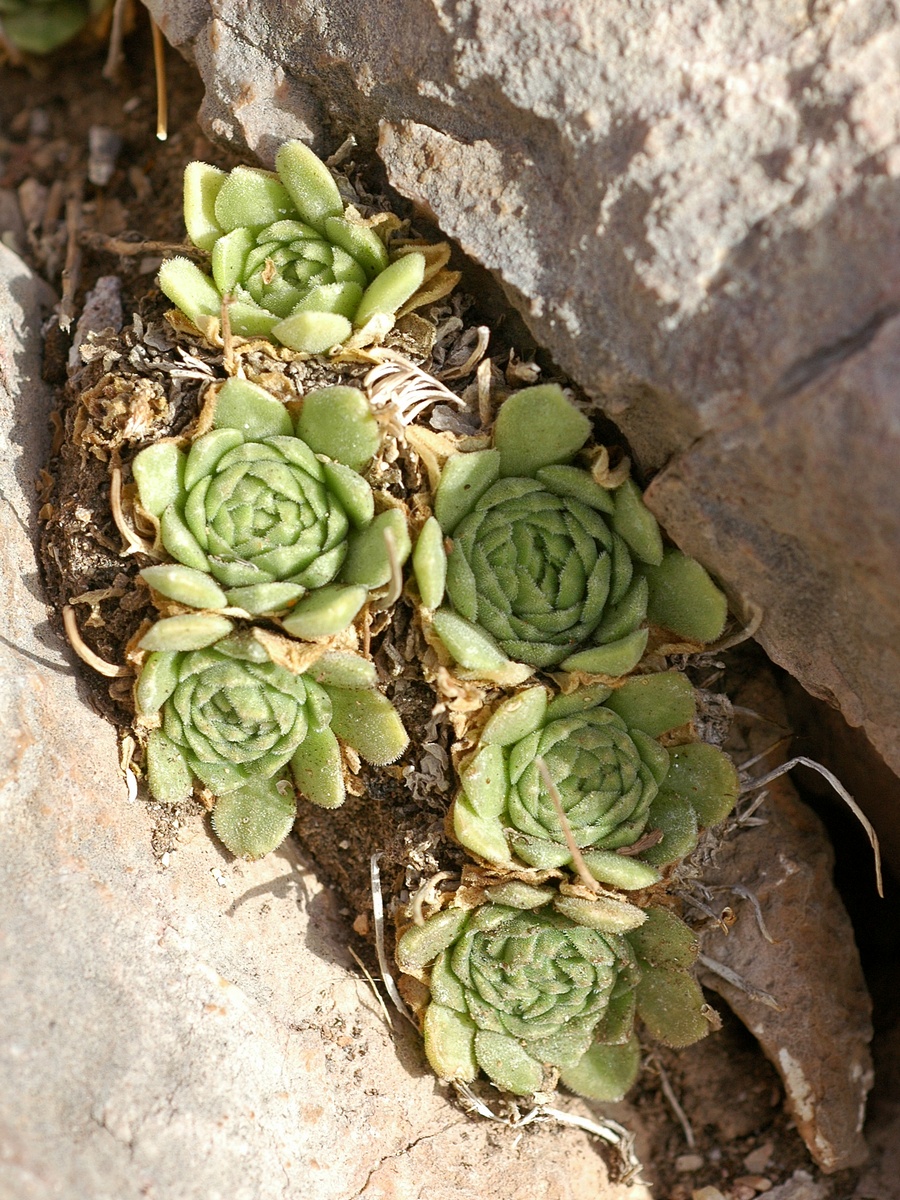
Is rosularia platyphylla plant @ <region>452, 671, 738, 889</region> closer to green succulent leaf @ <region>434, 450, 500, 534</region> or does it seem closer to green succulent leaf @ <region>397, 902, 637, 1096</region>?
green succulent leaf @ <region>397, 902, 637, 1096</region>

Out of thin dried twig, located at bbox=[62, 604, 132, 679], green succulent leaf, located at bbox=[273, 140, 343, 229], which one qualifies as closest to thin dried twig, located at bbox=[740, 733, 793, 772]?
thin dried twig, located at bbox=[62, 604, 132, 679]

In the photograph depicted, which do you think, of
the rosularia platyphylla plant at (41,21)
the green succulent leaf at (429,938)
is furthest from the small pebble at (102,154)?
the green succulent leaf at (429,938)

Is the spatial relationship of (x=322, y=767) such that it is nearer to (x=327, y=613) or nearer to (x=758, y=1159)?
(x=327, y=613)

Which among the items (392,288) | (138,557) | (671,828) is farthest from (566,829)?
(392,288)

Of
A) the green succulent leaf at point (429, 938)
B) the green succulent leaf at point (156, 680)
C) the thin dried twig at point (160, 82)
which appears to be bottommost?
the green succulent leaf at point (429, 938)

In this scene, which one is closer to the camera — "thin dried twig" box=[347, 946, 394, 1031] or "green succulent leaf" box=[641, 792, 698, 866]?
"green succulent leaf" box=[641, 792, 698, 866]

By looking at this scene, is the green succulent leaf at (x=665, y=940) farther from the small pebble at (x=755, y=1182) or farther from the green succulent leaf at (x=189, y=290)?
the green succulent leaf at (x=189, y=290)
